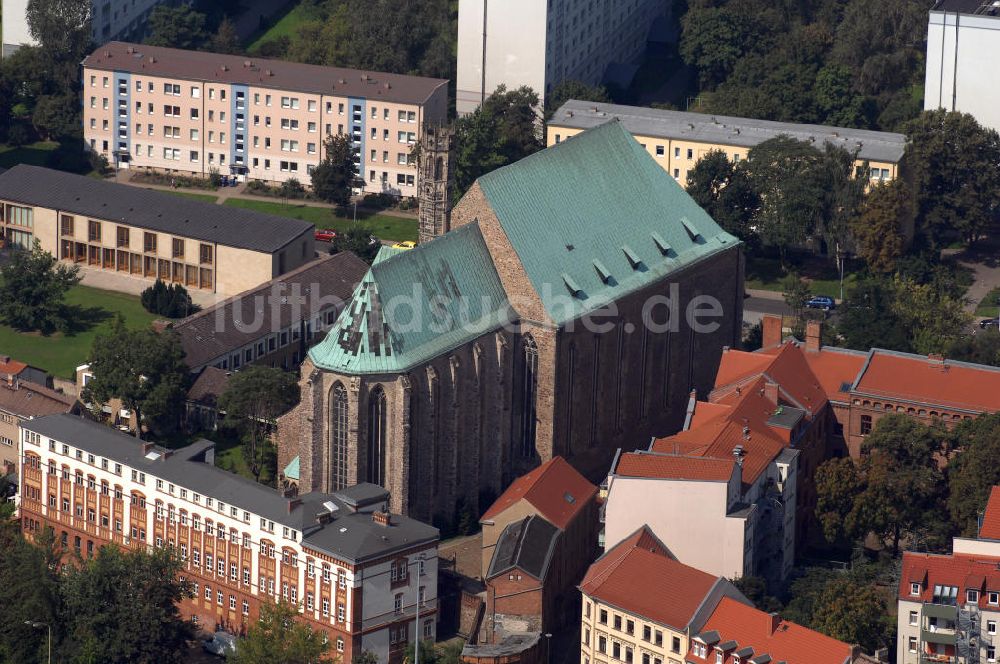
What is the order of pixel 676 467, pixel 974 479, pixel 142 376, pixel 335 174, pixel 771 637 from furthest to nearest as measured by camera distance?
1. pixel 335 174
2. pixel 142 376
3. pixel 974 479
4. pixel 676 467
5. pixel 771 637

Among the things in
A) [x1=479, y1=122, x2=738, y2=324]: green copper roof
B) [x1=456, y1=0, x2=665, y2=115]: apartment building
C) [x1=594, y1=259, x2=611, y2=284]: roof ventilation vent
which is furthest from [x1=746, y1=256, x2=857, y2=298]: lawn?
[x1=594, y1=259, x2=611, y2=284]: roof ventilation vent

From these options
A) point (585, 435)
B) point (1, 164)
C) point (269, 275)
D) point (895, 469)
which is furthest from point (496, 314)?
point (1, 164)

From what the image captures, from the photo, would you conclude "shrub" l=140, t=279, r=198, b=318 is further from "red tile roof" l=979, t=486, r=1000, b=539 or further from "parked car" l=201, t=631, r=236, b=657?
"red tile roof" l=979, t=486, r=1000, b=539

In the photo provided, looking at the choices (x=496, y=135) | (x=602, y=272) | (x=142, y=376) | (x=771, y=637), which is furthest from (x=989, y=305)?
(x=771, y=637)

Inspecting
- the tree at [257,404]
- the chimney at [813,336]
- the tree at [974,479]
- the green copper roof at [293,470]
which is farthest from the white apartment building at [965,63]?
the green copper roof at [293,470]

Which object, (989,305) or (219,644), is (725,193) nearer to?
(989,305)

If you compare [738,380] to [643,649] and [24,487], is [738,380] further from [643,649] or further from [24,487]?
[24,487]
